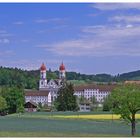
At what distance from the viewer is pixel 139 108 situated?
3850 cm

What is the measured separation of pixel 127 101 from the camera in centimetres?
3841

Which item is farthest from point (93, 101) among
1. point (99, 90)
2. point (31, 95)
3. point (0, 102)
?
point (0, 102)

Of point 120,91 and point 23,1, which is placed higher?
point 23,1

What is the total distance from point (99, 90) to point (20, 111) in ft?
297

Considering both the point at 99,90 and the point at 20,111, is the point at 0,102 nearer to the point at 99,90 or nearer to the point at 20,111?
the point at 20,111

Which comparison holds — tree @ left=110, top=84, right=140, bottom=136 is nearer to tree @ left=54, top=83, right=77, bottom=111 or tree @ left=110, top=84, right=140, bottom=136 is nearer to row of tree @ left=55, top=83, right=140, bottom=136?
row of tree @ left=55, top=83, right=140, bottom=136

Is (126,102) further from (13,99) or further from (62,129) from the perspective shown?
(13,99)

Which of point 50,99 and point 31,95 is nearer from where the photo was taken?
point 31,95

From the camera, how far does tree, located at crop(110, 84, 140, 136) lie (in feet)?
125

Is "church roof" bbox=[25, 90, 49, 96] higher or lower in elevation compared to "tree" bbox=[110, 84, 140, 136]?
higher

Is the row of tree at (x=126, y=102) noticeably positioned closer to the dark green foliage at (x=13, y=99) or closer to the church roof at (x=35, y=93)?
the dark green foliage at (x=13, y=99)

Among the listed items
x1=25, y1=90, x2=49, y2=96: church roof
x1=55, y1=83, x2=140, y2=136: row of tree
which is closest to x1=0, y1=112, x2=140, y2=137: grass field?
x1=55, y1=83, x2=140, y2=136: row of tree

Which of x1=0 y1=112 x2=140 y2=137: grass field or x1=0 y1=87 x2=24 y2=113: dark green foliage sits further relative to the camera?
x1=0 y1=87 x2=24 y2=113: dark green foliage

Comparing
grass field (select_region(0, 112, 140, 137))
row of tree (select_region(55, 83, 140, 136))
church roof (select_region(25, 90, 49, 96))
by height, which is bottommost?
grass field (select_region(0, 112, 140, 137))
